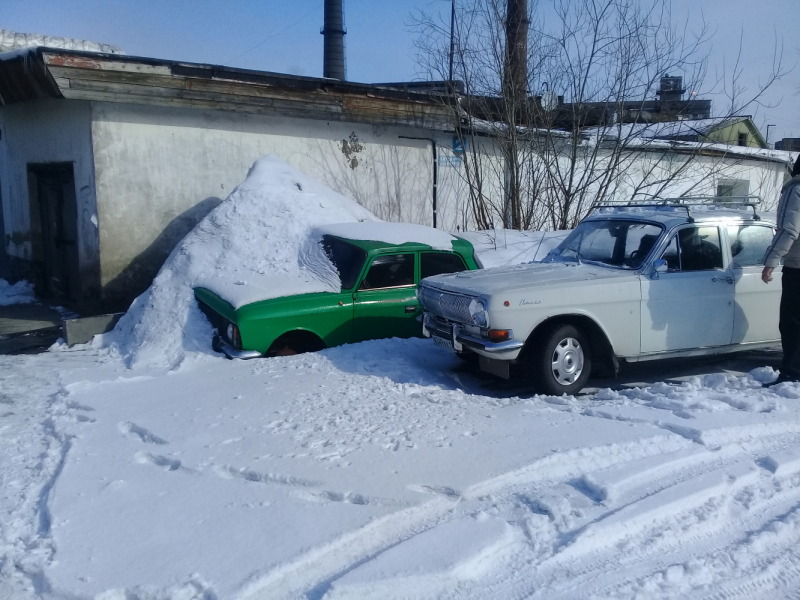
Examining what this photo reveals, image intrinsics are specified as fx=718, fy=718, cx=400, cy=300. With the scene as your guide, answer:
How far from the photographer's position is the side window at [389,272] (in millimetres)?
7297

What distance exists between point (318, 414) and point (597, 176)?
923 cm

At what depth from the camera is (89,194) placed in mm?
9852

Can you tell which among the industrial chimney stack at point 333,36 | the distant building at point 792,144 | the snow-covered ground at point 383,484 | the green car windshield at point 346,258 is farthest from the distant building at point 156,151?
the distant building at point 792,144

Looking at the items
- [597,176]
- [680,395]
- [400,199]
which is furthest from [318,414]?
[597,176]

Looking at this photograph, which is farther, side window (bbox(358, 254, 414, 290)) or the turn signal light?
side window (bbox(358, 254, 414, 290))

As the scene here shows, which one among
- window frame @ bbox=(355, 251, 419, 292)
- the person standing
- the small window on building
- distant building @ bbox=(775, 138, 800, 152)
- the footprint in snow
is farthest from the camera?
distant building @ bbox=(775, 138, 800, 152)

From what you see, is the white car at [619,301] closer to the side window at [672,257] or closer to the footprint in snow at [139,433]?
the side window at [672,257]

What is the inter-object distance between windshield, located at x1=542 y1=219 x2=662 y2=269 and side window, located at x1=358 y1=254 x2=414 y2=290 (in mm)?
1439

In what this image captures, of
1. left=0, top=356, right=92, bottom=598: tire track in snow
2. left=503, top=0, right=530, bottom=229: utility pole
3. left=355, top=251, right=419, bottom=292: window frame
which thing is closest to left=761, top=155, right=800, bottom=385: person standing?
left=355, top=251, right=419, bottom=292: window frame

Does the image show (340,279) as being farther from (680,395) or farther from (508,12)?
(508,12)

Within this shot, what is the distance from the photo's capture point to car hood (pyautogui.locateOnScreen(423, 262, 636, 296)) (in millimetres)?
5945

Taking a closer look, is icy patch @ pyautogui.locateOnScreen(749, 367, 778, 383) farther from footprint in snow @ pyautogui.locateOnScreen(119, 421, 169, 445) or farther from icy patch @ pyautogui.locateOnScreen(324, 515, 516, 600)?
footprint in snow @ pyautogui.locateOnScreen(119, 421, 169, 445)

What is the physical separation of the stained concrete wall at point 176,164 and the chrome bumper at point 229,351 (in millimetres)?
3715

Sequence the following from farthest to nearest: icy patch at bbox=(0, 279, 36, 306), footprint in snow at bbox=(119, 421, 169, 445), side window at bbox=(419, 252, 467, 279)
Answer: icy patch at bbox=(0, 279, 36, 306)
side window at bbox=(419, 252, 467, 279)
footprint in snow at bbox=(119, 421, 169, 445)
